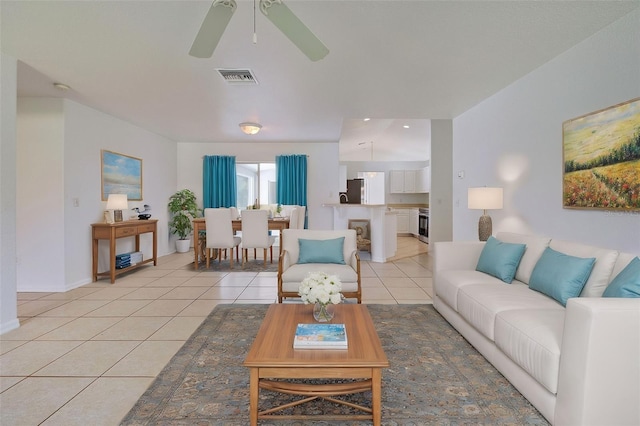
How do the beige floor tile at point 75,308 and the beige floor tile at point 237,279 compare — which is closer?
the beige floor tile at point 75,308

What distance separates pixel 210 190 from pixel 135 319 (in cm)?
453

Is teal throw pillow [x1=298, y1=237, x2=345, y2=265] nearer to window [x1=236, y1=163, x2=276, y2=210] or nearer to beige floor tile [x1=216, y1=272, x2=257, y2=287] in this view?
beige floor tile [x1=216, y1=272, x2=257, y2=287]

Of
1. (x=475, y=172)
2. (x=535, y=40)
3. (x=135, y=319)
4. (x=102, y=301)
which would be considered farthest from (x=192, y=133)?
(x=535, y=40)

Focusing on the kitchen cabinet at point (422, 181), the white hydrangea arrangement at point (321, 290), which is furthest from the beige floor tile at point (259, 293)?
the kitchen cabinet at point (422, 181)

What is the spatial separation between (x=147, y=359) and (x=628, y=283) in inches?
120

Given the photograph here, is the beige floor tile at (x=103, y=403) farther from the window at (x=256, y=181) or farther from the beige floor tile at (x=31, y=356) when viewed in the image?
the window at (x=256, y=181)

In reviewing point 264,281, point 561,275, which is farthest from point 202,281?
point 561,275

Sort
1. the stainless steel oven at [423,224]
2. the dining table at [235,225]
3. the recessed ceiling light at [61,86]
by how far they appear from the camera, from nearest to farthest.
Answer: the recessed ceiling light at [61,86] → the dining table at [235,225] → the stainless steel oven at [423,224]

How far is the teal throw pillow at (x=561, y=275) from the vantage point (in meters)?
2.02

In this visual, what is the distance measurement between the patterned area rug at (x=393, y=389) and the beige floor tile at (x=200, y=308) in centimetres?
51

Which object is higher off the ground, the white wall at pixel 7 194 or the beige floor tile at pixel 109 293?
the white wall at pixel 7 194

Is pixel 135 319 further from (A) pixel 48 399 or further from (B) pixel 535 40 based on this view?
(B) pixel 535 40

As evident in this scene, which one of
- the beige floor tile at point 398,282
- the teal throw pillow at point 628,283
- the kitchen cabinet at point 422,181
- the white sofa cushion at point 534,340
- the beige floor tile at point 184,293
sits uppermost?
the kitchen cabinet at point 422,181

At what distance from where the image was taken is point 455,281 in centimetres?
274
